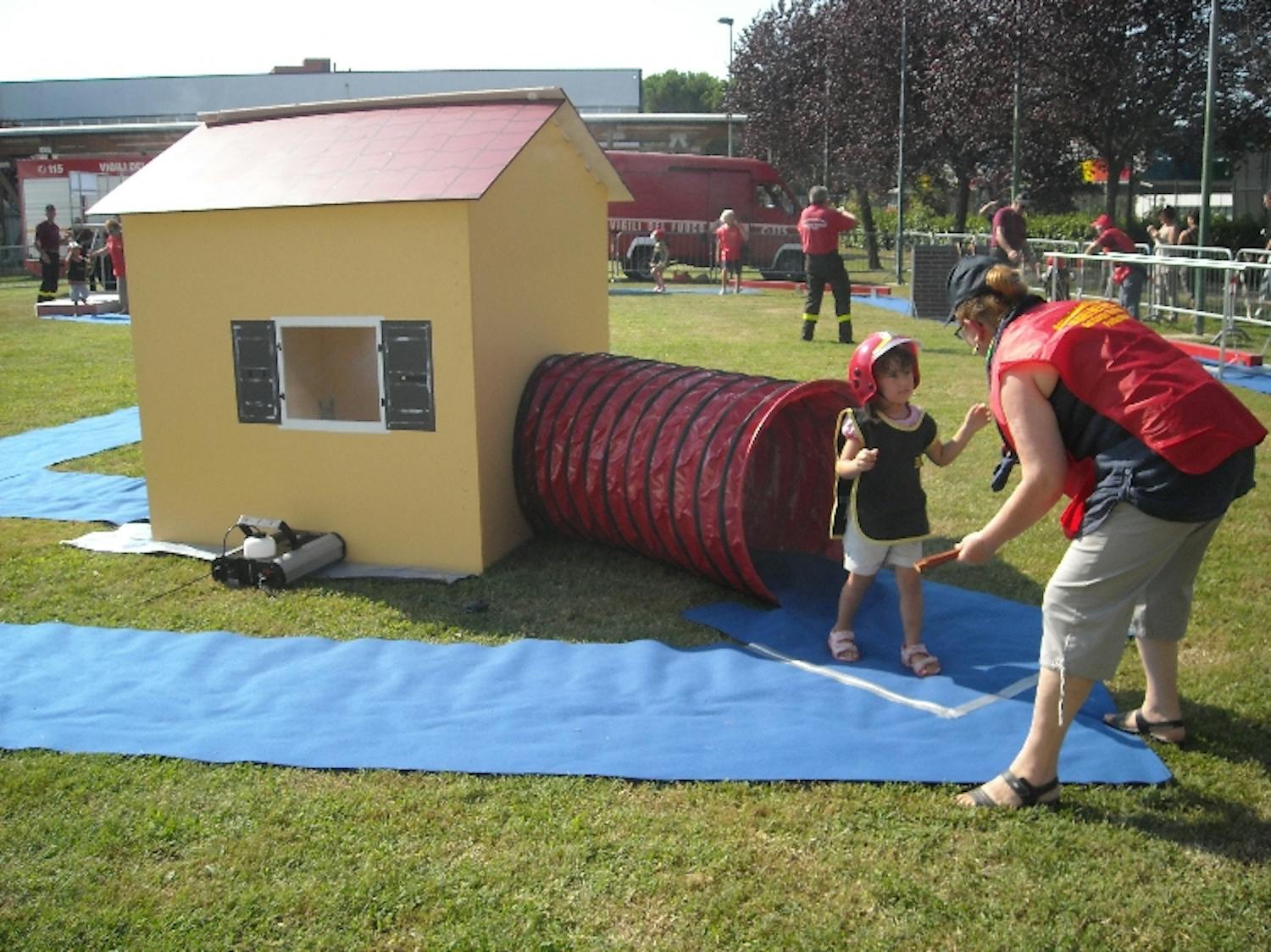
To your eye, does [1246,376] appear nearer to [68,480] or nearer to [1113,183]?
[68,480]

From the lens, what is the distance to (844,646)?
549 cm

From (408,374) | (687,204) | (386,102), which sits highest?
(687,204)

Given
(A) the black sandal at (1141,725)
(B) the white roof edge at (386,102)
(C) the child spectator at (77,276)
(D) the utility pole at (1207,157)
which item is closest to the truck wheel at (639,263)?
(C) the child spectator at (77,276)

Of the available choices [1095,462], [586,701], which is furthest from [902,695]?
[1095,462]

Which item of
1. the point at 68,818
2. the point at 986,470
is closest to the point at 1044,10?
the point at 986,470

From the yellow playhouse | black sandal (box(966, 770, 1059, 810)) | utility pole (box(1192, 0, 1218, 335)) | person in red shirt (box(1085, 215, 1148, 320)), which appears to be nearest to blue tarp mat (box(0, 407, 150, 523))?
the yellow playhouse

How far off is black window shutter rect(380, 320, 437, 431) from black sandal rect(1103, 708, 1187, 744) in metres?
3.79

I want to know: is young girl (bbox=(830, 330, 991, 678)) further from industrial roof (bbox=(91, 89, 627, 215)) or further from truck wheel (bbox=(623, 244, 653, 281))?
truck wheel (bbox=(623, 244, 653, 281))

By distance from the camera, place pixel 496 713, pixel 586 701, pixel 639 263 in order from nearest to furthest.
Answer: pixel 496 713
pixel 586 701
pixel 639 263

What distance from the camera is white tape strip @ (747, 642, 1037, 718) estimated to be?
489 centimetres

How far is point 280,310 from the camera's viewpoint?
7.02 m

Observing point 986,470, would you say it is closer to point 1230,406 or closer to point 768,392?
point 768,392

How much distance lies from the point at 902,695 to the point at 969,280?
1.85 metres

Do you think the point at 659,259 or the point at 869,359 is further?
the point at 659,259
